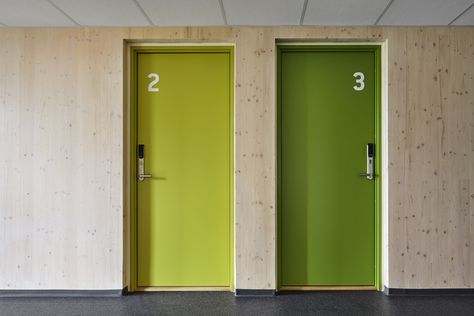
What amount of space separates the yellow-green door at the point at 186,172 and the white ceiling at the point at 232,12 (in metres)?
0.37

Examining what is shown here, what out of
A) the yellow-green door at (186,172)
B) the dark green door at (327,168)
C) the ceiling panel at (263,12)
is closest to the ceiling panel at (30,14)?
the yellow-green door at (186,172)

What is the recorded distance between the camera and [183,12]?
248cm

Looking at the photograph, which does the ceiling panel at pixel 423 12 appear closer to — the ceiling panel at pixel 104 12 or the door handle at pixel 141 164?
the ceiling panel at pixel 104 12

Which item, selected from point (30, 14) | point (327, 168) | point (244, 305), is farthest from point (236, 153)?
point (30, 14)

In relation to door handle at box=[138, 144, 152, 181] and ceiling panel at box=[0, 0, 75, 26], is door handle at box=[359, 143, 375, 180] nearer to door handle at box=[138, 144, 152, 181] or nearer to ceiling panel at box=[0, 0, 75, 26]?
door handle at box=[138, 144, 152, 181]

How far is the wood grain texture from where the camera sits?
273 centimetres

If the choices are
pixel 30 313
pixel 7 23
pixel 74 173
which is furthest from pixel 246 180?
pixel 7 23

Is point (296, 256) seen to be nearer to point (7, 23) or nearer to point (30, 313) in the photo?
point (30, 313)

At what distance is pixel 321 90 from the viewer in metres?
2.88

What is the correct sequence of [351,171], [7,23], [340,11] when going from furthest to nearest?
[351,171]
[7,23]
[340,11]

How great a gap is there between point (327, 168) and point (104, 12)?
2.21m

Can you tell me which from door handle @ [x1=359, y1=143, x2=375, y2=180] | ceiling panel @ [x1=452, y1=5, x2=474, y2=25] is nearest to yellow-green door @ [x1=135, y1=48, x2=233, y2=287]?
door handle @ [x1=359, y1=143, x2=375, y2=180]

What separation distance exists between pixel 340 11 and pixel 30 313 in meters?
3.27

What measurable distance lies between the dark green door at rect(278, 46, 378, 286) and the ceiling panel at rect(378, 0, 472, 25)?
34cm
